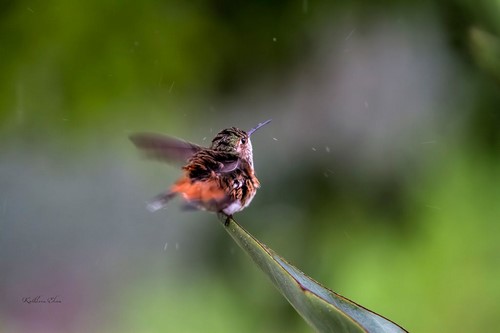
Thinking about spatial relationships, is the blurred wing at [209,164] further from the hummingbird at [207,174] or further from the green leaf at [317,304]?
the green leaf at [317,304]

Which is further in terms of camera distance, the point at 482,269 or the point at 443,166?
the point at 443,166

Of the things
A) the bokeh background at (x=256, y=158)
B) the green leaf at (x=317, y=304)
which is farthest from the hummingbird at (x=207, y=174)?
the bokeh background at (x=256, y=158)

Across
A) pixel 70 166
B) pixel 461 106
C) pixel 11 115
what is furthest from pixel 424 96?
pixel 11 115

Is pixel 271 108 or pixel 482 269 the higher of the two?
pixel 271 108

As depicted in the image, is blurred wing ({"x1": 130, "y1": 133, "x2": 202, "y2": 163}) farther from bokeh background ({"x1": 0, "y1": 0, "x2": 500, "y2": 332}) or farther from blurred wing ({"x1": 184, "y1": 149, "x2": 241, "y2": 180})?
bokeh background ({"x1": 0, "y1": 0, "x2": 500, "y2": 332})

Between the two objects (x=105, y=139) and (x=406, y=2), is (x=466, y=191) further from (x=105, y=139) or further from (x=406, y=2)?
(x=105, y=139)

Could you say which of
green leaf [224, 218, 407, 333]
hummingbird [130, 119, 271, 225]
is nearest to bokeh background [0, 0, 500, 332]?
hummingbird [130, 119, 271, 225]

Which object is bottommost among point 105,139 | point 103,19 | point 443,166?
point 443,166
